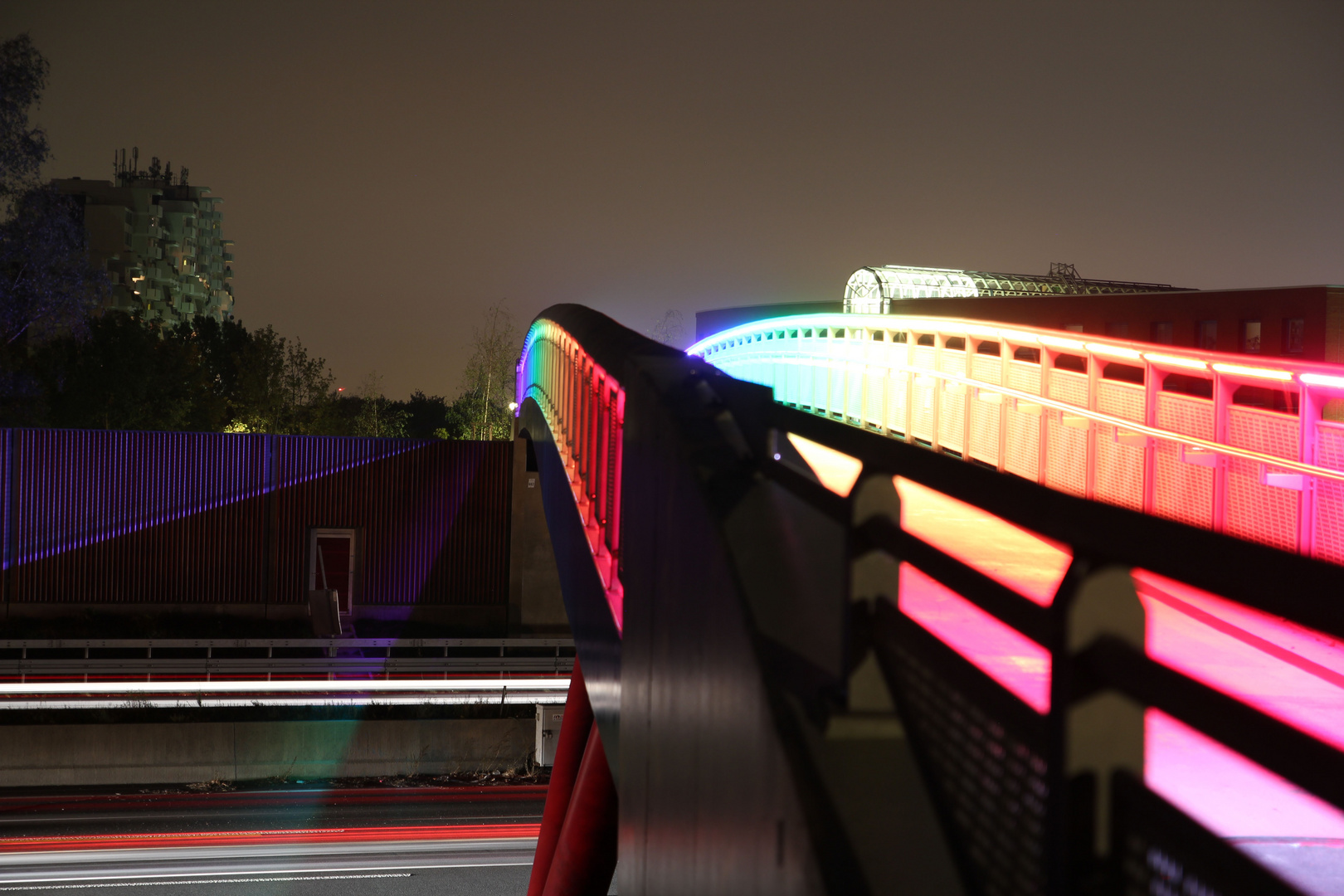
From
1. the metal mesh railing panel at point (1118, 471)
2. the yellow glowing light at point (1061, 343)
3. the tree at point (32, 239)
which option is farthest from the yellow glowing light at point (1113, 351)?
the tree at point (32, 239)

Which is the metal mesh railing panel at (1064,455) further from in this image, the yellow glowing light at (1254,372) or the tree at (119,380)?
the tree at (119,380)

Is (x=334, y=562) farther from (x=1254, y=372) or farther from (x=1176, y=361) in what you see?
(x=1254, y=372)

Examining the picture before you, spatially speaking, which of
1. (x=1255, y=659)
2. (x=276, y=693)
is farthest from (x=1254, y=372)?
(x=276, y=693)

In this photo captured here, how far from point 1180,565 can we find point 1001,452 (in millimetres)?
10879

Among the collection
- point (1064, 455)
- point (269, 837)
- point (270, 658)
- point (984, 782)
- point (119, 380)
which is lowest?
point (269, 837)

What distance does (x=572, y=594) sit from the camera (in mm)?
8102

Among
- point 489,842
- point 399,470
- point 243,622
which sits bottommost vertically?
point 489,842

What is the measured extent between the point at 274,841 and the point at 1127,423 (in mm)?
15291

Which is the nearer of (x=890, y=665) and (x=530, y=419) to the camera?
→ (x=890, y=665)

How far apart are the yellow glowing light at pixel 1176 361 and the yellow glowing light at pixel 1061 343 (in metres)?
1.15

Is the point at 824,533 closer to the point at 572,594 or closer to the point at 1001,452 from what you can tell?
the point at 572,594

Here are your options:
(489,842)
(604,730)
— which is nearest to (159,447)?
(489,842)

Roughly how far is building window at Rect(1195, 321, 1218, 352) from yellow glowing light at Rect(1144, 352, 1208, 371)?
21.9 metres

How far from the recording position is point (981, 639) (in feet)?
7.69
